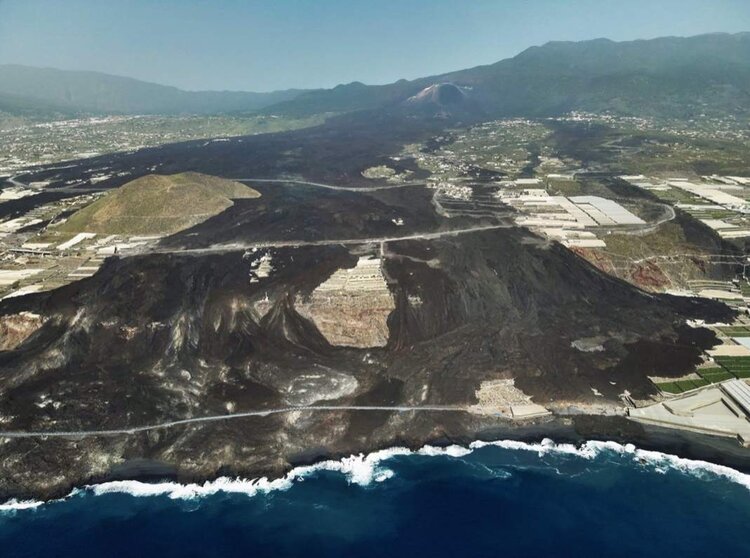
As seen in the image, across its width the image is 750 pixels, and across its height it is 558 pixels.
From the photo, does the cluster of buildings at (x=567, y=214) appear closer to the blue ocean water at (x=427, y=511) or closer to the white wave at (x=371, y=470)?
the white wave at (x=371, y=470)

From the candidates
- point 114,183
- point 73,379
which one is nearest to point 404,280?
point 73,379

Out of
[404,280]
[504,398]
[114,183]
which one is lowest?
[504,398]

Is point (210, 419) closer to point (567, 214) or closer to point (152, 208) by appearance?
point (152, 208)

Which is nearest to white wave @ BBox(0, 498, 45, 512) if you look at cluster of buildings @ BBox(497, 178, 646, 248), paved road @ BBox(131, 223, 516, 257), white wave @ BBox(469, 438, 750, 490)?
white wave @ BBox(469, 438, 750, 490)

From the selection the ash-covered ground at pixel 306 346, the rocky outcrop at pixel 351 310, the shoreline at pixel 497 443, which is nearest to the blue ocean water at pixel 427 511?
the shoreline at pixel 497 443

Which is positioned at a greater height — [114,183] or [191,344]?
[114,183]

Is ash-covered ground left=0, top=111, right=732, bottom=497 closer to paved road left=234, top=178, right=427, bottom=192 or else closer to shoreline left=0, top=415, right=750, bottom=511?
shoreline left=0, top=415, right=750, bottom=511

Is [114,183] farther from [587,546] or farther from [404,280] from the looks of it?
[587,546]
